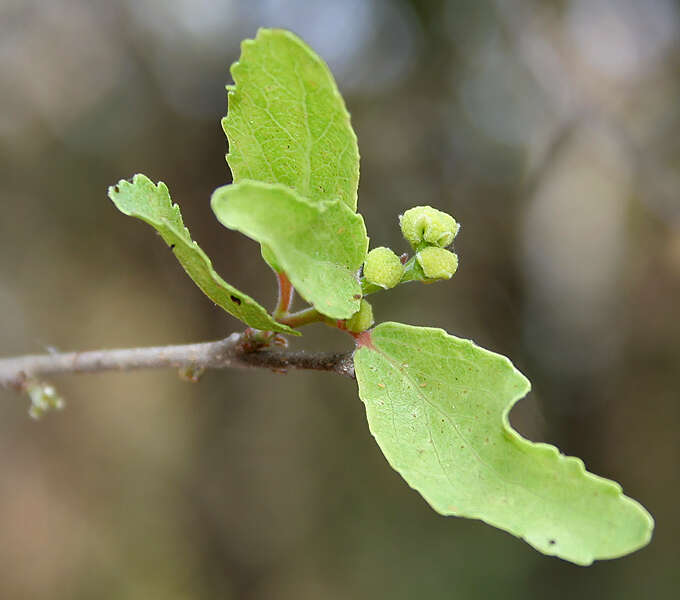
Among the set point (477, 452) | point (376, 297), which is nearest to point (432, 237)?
point (477, 452)

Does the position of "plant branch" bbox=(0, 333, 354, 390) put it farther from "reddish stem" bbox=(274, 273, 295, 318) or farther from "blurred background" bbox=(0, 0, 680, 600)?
"blurred background" bbox=(0, 0, 680, 600)

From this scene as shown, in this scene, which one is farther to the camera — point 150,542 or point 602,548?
point 150,542

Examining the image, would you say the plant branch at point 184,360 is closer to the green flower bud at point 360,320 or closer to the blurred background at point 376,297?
the green flower bud at point 360,320

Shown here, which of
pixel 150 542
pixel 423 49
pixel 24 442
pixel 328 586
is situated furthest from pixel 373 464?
pixel 423 49

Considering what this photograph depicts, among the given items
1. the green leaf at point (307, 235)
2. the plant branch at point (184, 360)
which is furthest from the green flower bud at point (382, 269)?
the plant branch at point (184, 360)

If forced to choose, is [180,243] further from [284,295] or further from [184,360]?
[184,360]

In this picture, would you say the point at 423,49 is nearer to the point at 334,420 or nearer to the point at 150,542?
the point at 334,420

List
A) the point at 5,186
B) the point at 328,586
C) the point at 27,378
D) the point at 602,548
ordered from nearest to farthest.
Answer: the point at 602,548 < the point at 27,378 < the point at 5,186 < the point at 328,586
